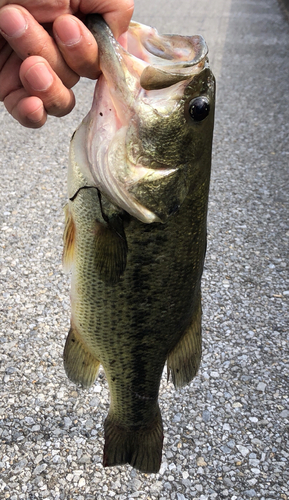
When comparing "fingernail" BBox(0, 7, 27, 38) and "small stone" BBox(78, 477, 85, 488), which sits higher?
"fingernail" BBox(0, 7, 27, 38)

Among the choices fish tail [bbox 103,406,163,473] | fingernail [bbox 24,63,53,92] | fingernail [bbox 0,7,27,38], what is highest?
fingernail [bbox 0,7,27,38]

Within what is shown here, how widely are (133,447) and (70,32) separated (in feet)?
4.19

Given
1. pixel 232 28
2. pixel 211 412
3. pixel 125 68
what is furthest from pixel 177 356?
pixel 232 28

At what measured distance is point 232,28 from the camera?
29.1ft

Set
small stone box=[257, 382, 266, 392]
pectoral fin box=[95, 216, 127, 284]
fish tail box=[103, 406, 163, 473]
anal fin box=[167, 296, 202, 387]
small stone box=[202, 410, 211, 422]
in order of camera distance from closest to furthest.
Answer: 1. pectoral fin box=[95, 216, 127, 284]
2. anal fin box=[167, 296, 202, 387]
3. fish tail box=[103, 406, 163, 473]
4. small stone box=[202, 410, 211, 422]
5. small stone box=[257, 382, 266, 392]

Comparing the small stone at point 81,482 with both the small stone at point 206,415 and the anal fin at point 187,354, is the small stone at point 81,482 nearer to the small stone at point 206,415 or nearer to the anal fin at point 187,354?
the small stone at point 206,415

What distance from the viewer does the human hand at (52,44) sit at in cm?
123

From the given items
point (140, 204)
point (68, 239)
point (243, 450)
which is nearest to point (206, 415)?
point (243, 450)

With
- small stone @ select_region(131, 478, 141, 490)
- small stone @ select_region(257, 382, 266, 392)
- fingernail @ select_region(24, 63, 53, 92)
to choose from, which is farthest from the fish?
small stone @ select_region(257, 382, 266, 392)

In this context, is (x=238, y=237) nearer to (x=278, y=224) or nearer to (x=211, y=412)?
(x=278, y=224)

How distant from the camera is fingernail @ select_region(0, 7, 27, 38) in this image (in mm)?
1221

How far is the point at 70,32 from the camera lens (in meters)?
1.24

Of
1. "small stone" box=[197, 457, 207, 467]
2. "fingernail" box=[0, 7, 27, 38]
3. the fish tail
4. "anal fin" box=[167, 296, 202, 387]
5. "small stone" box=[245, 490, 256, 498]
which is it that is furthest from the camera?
"small stone" box=[197, 457, 207, 467]

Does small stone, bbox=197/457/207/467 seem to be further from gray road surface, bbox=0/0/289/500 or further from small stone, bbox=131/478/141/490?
small stone, bbox=131/478/141/490
